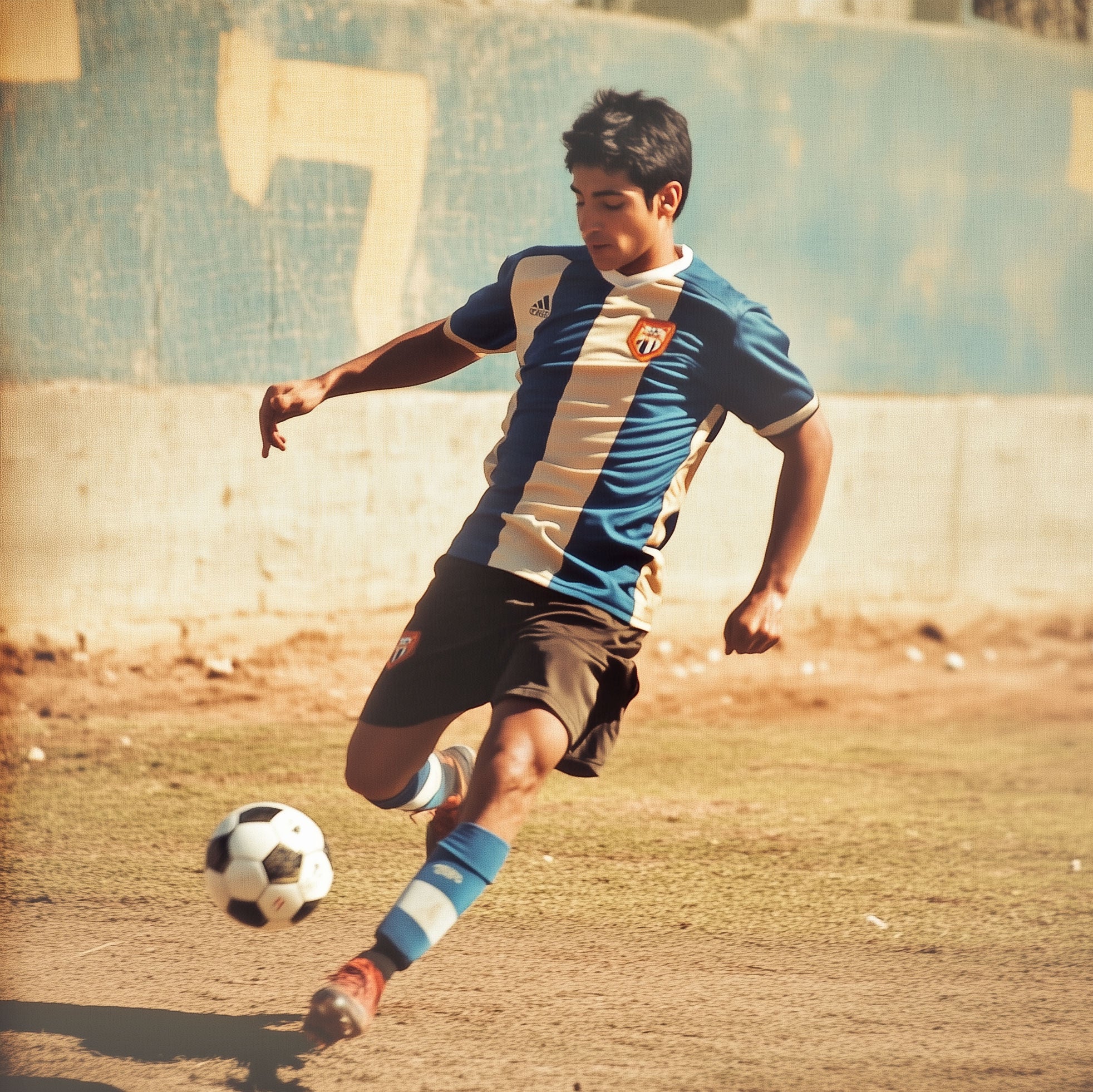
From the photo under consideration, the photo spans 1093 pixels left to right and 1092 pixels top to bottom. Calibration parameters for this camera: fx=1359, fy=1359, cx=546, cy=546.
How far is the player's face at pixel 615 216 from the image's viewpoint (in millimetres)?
3072

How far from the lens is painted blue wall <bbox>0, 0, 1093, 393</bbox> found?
235 inches

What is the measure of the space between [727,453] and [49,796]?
3791 millimetres

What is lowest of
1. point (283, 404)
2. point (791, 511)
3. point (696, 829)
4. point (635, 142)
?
point (696, 829)

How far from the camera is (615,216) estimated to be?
3.08 meters

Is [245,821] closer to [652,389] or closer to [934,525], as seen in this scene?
[652,389]

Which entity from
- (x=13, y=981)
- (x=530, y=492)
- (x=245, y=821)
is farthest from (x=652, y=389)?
(x=13, y=981)

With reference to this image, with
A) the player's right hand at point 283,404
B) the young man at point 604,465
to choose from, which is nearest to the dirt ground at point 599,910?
the young man at point 604,465

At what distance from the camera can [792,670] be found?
22.2 feet

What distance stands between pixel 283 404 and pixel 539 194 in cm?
372

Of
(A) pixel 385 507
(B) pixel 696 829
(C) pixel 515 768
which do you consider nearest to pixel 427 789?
(C) pixel 515 768

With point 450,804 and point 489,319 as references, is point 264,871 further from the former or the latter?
point 489,319

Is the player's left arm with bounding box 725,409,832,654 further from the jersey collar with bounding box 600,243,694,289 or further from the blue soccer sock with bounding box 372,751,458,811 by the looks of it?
the blue soccer sock with bounding box 372,751,458,811

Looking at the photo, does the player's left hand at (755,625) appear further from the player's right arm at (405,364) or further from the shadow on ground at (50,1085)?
the shadow on ground at (50,1085)

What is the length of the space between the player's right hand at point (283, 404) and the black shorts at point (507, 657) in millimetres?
519
